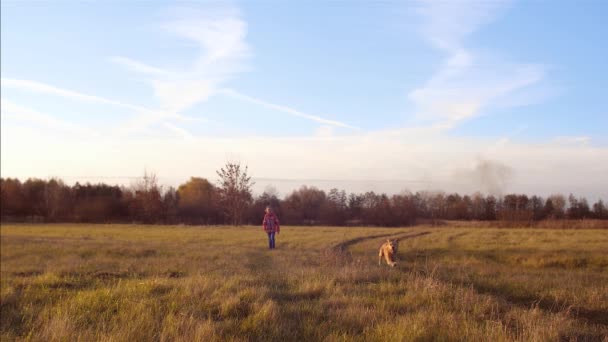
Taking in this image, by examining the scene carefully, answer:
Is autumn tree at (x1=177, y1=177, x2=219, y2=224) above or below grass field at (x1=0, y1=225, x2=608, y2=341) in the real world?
above

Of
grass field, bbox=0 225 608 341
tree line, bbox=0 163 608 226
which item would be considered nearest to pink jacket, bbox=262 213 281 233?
grass field, bbox=0 225 608 341

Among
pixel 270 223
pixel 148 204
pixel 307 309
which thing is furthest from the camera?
pixel 148 204

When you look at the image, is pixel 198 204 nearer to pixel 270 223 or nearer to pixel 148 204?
pixel 148 204

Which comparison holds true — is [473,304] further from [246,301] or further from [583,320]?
[246,301]

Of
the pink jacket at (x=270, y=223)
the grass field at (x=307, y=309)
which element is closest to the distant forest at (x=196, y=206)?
the pink jacket at (x=270, y=223)

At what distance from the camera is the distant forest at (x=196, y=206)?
68412 mm

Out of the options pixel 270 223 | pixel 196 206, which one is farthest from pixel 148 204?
pixel 270 223

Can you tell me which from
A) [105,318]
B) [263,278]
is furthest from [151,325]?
[263,278]

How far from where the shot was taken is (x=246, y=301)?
757 centimetres

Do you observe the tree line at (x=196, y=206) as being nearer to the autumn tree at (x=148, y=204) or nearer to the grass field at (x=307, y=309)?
the autumn tree at (x=148, y=204)

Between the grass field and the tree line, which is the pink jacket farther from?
the tree line

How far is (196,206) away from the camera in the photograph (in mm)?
75875

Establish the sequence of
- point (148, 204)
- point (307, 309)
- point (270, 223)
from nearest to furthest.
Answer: point (307, 309)
point (270, 223)
point (148, 204)

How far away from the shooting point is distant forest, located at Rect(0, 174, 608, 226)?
224ft
